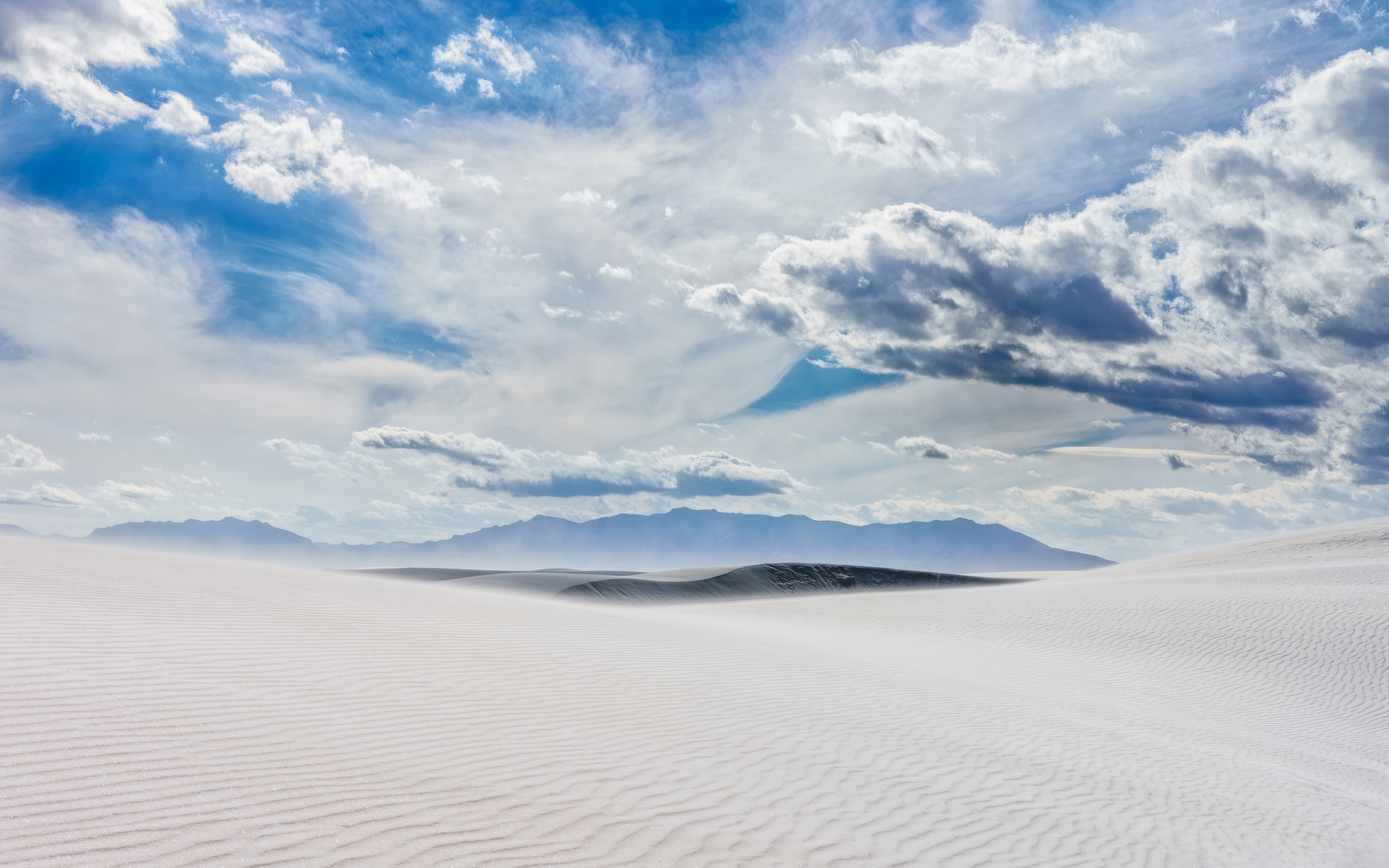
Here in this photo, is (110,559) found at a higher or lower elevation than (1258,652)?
higher

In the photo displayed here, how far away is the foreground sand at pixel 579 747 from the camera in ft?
15.9

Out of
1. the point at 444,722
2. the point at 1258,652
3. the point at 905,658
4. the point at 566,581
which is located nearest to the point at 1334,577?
the point at 1258,652

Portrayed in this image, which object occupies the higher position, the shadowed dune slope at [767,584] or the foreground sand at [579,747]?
the foreground sand at [579,747]

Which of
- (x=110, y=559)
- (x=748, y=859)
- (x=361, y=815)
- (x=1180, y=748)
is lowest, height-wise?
(x=1180, y=748)

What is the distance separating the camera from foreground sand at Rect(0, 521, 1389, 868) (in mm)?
4836

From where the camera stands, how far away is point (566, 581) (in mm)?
48406

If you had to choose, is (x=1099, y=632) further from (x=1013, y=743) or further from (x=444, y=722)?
(x=444, y=722)

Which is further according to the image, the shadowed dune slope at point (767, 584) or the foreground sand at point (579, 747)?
the shadowed dune slope at point (767, 584)

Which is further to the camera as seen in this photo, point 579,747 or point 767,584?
point 767,584

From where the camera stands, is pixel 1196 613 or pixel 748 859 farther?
pixel 1196 613

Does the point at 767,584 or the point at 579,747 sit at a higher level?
the point at 579,747

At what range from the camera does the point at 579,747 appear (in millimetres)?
6750

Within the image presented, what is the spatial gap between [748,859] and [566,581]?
4474cm

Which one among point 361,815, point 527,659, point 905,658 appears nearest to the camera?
point 361,815
